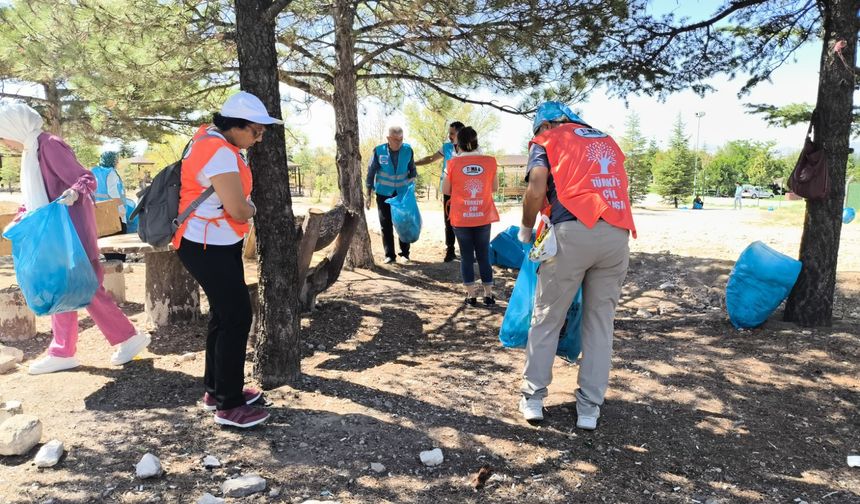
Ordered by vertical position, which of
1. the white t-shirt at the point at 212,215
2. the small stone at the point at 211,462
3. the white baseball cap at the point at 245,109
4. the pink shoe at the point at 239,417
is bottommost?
the small stone at the point at 211,462

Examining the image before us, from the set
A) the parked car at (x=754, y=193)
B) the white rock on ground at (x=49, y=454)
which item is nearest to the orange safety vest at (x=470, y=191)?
the white rock on ground at (x=49, y=454)

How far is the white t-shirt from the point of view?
2566 millimetres

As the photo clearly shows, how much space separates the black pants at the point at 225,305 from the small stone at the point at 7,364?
5.76ft

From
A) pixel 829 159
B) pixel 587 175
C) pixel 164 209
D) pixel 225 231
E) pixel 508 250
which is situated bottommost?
pixel 508 250

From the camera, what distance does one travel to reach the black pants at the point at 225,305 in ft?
8.78

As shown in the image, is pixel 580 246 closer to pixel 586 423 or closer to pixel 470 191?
pixel 586 423

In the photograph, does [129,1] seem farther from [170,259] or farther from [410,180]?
[410,180]

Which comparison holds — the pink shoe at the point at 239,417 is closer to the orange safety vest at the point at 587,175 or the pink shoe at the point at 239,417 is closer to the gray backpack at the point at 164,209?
the gray backpack at the point at 164,209

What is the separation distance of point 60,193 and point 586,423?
3.25 metres

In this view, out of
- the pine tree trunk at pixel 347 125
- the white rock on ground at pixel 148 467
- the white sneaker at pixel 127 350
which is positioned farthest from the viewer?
the pine tree trunk at pixel 347 125

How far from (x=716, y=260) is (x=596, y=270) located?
5276 mm

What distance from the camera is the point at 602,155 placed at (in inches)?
111

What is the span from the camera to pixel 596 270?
2865 mm

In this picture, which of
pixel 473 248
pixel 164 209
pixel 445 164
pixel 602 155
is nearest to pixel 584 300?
pixel 602 155
